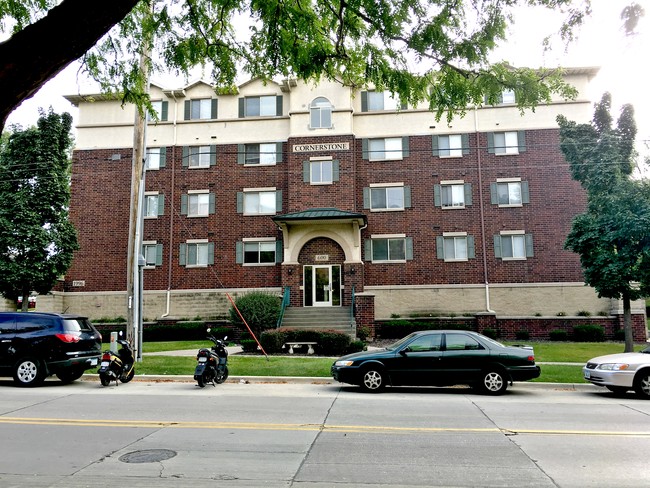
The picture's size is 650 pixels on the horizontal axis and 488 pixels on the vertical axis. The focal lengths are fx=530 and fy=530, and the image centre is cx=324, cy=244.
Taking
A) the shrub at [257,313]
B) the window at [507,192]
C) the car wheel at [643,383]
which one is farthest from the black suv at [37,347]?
the window at [507,192]

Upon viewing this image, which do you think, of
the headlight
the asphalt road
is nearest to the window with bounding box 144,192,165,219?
the asphalt road

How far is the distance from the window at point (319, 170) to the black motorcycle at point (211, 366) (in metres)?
16.6

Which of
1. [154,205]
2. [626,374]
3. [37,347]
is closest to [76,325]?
[37,347]

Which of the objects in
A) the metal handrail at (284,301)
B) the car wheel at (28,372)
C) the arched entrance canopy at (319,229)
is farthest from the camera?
the arched entrance canopy at (319,229)

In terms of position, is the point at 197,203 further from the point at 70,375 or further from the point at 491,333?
the point at 491,333

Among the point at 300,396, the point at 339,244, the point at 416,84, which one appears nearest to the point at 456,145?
the point at 339,244

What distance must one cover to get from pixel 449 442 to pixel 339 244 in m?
21.2

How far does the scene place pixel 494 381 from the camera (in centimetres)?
1199

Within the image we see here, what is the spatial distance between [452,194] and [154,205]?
16.9 metres

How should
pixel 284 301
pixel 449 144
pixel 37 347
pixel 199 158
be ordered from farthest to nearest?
pixel 199 158 → pixel 449 144 → pixel 284 301 → pixel 37 347

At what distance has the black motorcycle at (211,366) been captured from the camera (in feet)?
41.6

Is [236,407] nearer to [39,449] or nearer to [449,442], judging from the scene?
[39,449]

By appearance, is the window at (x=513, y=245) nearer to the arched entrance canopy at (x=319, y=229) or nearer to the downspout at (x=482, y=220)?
the downspout at (x=482, y=220)

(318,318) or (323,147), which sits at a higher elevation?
(323,147)
